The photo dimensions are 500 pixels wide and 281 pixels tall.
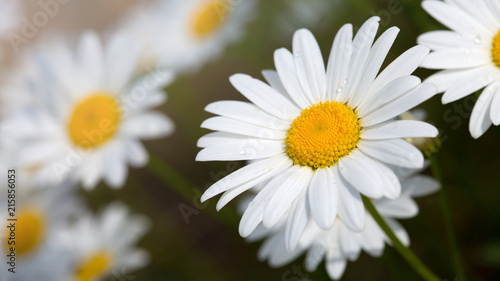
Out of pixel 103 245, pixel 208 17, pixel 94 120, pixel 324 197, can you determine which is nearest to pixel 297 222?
pixel 324 197

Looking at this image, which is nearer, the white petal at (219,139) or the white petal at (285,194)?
the white petal at (285,194)

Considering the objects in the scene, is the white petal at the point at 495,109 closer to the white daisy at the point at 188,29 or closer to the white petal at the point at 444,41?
the white petal at the point at 444,41

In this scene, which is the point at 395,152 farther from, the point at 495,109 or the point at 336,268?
the point at 336,268

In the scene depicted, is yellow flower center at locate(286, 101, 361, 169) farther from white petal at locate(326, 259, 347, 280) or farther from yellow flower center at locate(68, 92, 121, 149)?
yellow flower center at locate(68, 92, 121, 149)

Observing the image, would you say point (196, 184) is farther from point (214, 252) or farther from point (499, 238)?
point (499, 238)

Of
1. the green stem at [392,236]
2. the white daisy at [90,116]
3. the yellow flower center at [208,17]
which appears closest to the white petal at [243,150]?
the green stem at [392,236]

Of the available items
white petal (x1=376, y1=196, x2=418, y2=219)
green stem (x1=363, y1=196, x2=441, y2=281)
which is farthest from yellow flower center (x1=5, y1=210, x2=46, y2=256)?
green stem (x1=363, y1=196, x2=441, y2=281)

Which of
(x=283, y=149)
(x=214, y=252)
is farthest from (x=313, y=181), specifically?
(x=214, y=252)
